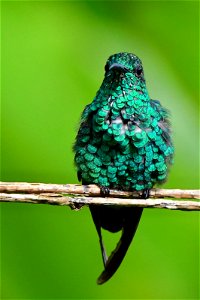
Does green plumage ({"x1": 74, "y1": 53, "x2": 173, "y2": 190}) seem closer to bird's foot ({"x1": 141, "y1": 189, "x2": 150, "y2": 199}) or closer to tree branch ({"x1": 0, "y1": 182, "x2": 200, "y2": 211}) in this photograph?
bird's foot ({"x1": 141, "y1": 189, "x2": 150, "y2": 199})

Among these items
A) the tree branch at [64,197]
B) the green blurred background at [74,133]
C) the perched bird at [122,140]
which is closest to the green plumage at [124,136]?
the perched bird at [122,140]

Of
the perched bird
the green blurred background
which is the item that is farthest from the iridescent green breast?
the green blurred background

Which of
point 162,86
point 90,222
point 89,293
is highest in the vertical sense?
point 162,86

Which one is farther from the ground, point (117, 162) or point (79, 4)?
point (79, 4)

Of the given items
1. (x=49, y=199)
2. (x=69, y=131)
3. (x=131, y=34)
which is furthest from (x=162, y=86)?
(x=49, y=199)

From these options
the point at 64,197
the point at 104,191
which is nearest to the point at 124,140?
the point at 104,191

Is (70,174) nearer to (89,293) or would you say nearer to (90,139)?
(90,139)

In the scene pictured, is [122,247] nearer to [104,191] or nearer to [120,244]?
[120,244]
